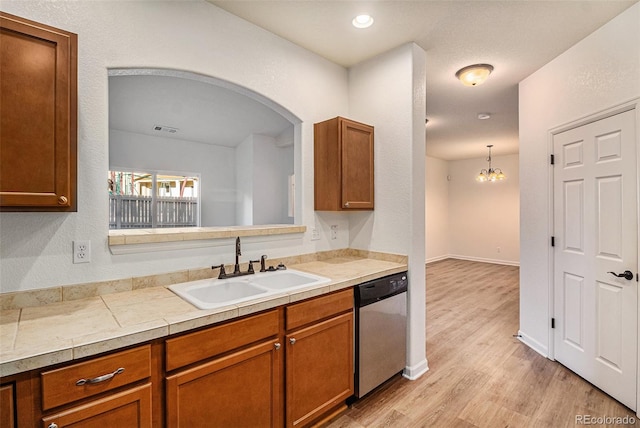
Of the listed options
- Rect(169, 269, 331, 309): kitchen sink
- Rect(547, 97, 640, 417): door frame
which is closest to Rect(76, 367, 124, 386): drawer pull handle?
Rect(169, 269, 331, 309): kitchen sink

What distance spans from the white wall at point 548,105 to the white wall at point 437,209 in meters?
4.45

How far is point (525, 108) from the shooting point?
10.6ft

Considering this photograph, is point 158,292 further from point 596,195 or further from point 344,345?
point 596,195

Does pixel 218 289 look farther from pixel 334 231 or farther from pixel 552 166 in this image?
pixel 552 166

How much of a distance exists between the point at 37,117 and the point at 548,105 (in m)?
3.81

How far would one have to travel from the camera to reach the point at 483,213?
775cm

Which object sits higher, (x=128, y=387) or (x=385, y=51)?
(x=385, y=51)

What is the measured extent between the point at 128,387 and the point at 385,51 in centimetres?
293

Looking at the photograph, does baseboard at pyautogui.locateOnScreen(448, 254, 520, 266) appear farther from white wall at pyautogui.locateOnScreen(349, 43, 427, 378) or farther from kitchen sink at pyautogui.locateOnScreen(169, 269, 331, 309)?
kitchen sink at pyautogui.locateOnScreen(169, 269, 331, 309)

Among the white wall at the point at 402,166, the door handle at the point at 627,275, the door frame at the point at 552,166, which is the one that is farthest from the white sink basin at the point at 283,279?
the door frame at the point at 552,166

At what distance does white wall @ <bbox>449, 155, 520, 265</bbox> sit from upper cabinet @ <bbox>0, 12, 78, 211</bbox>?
8168 mm

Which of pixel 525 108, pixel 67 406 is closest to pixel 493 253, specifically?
pixel 525 108

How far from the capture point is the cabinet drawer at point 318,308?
1.74 meters

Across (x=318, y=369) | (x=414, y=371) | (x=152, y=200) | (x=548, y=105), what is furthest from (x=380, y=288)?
(x=152, y=200)
